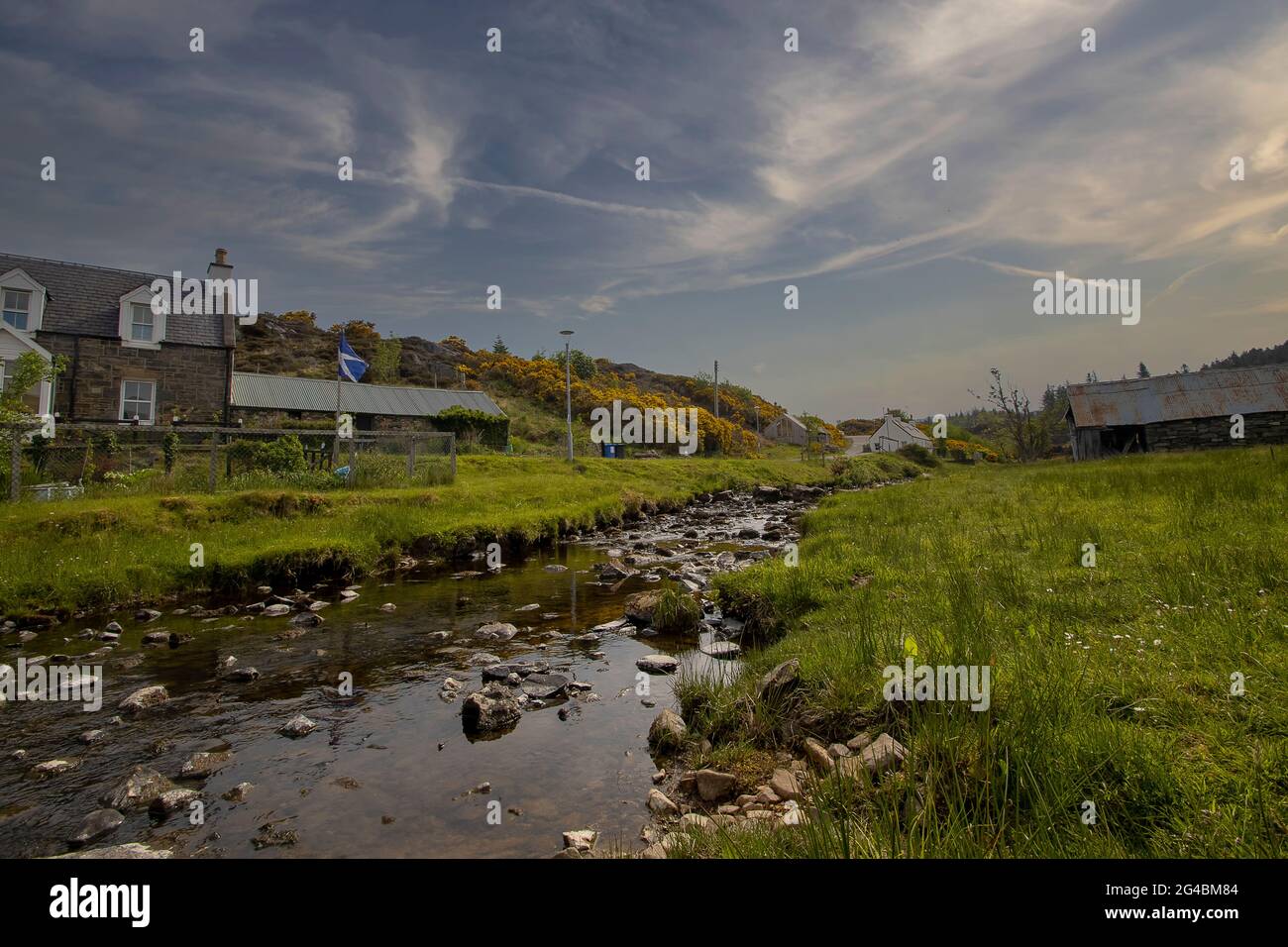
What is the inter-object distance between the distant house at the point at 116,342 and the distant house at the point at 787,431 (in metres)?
77.6

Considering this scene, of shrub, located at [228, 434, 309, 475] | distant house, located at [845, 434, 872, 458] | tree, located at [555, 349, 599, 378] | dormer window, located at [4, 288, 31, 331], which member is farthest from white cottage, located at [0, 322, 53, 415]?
distant house, located at [845, 434, 872, 458]

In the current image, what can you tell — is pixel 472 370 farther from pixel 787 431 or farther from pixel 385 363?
pixel 787 431

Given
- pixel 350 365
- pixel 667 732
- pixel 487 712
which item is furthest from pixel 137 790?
pixel 350 365

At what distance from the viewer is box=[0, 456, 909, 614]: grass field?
451 inches

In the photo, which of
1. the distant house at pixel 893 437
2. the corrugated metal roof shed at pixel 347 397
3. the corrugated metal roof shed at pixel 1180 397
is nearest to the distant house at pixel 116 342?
the corrugated metal roof shed at pixel 347 397

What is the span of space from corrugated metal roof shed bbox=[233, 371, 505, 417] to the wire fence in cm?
1798

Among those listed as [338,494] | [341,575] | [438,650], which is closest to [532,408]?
[338,494]

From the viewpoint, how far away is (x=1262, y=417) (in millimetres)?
39125

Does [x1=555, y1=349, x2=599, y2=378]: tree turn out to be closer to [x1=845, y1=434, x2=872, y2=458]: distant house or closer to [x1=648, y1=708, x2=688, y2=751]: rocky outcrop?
[x1=845, y1=434, x2=872, y2=458]: distant house

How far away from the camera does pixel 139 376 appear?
30641 mm

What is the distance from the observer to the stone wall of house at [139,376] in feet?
94.9

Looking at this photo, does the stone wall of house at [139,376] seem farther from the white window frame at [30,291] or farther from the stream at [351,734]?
the stream at [351,734]

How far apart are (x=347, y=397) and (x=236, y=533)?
33.6 metres

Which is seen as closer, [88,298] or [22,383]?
[22,383]
